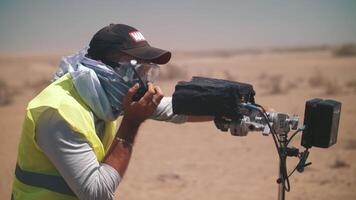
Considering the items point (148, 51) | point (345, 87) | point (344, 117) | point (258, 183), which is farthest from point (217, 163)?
point (345, 87)

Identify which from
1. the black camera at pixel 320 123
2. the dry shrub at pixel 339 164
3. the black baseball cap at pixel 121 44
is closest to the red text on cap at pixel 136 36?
the black baseball cap at pixel 121 44

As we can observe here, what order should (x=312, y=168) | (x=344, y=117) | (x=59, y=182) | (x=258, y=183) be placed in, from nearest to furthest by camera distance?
(x=59, y=182), (x=258, y=183), (x=312, y=168), (x=344, y=117)

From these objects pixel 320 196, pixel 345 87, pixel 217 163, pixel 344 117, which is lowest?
pixel 345 87

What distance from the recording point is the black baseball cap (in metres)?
2.73

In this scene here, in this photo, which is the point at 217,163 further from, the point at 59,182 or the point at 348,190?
the point at 59,182

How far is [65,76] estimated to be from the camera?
2.65 meters

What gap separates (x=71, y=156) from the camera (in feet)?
7.76

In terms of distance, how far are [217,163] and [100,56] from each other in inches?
222

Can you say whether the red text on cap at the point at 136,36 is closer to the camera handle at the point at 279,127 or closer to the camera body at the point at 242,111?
the camera body at the point at 242,111

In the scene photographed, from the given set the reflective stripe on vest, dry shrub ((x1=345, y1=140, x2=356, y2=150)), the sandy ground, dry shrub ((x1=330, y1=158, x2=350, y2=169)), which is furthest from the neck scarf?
dry shrub ((x1=345, y1=140, x2=356, y2=150))

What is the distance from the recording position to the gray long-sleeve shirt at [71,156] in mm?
2365

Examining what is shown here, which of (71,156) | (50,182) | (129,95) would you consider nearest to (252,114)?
(129,95)

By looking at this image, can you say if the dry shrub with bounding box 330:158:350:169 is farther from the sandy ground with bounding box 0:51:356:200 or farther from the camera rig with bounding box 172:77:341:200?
the camera rig with bounding box 172:77:341:200

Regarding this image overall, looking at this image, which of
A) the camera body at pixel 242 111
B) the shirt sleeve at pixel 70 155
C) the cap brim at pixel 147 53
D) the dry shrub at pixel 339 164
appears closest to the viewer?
the shirt sleeve at pixel 70 155
